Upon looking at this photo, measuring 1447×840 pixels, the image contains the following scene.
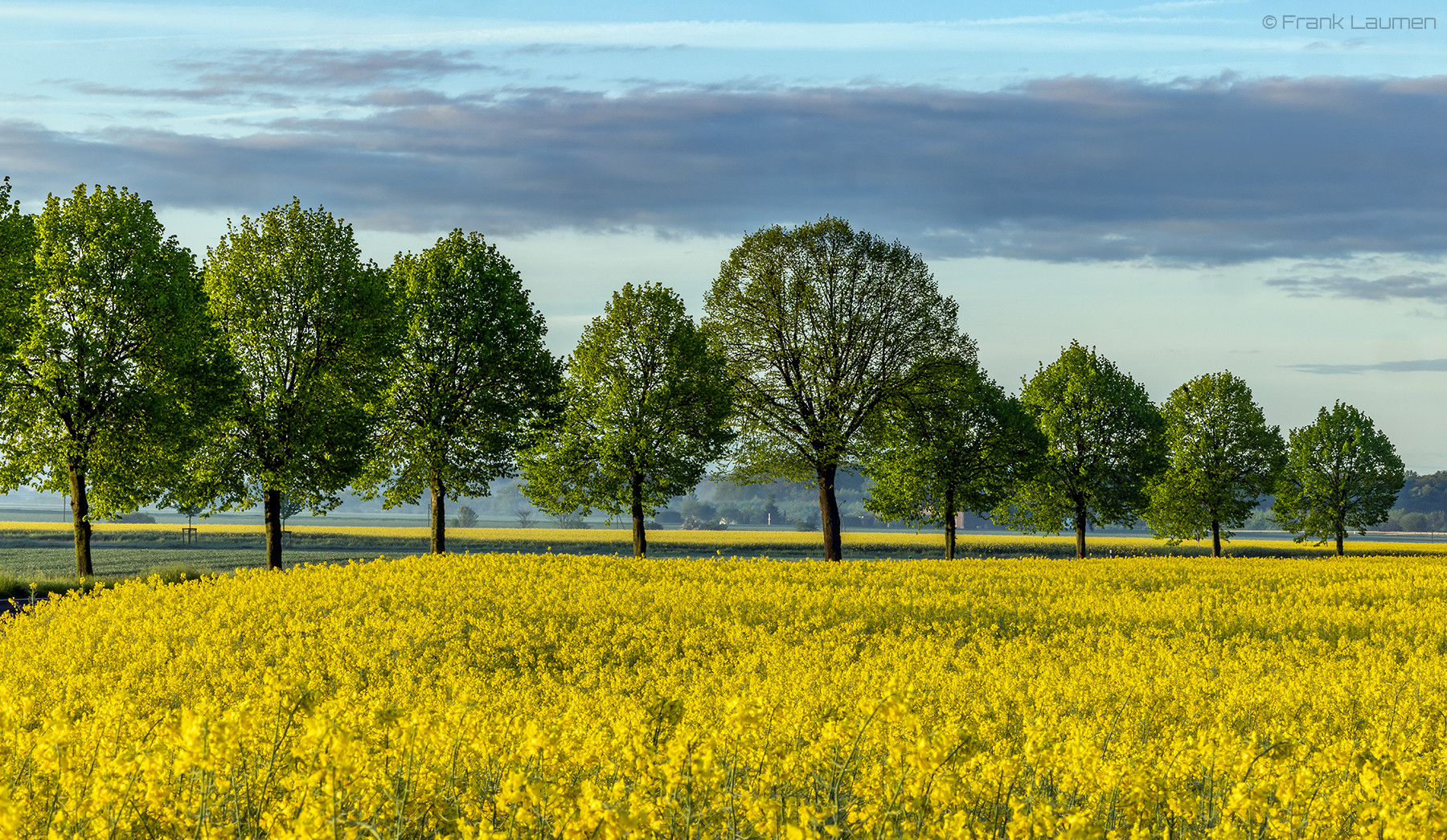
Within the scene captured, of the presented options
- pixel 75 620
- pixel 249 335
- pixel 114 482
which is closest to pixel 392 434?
pixel 249 335

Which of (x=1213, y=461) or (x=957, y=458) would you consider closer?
(x=957, y=458)

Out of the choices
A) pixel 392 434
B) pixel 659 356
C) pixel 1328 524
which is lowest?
pixel 1328 524

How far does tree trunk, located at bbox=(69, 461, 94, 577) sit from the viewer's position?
89.0 ft

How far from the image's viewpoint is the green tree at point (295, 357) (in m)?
Result: 28.3

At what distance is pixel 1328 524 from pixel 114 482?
196ft

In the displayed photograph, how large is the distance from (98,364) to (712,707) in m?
24.7

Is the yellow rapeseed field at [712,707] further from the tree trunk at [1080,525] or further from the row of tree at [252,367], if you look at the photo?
the tree trunk at [1080,525]

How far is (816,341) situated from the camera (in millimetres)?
34062

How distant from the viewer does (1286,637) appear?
49.5 feet

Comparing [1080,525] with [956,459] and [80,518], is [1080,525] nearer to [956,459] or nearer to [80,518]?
[956,459]

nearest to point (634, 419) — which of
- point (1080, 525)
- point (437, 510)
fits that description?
point (437, 510)

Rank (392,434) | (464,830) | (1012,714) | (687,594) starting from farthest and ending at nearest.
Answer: (392,434) < (687,594) < (1012,714) < (464,830)

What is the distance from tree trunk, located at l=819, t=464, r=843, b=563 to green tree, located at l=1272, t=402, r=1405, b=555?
3416cm

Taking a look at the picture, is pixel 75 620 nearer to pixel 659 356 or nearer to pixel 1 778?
pixel 1 778
